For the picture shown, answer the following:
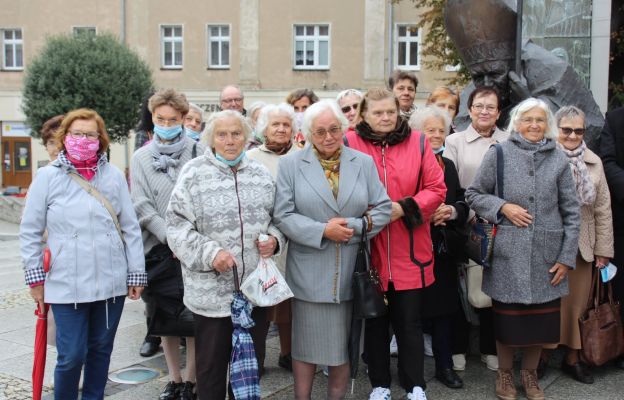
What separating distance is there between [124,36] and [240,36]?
4663mm

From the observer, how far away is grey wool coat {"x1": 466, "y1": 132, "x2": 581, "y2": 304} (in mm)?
4031

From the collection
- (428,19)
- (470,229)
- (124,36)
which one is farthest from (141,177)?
Answer: (124,36)

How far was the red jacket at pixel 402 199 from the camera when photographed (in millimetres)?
3883

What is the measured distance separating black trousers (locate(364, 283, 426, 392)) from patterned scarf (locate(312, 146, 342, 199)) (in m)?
0.70

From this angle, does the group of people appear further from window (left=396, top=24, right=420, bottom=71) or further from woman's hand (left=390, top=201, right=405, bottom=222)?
window (left=396, top=24, right=420, bottom=71)

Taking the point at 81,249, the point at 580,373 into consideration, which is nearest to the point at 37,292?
the point at 81,249

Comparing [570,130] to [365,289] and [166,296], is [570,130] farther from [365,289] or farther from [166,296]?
[166,296]

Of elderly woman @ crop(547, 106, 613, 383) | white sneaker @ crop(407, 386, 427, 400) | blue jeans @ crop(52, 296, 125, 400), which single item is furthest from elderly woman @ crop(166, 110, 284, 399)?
elderly woman @ crop(547, 106, 613, 383)

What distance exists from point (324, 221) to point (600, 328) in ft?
7.28

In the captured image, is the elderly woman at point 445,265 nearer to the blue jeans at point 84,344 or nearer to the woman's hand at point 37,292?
the blue jeans at point 84,344

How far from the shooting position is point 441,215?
423cm

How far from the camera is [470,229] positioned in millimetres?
4324

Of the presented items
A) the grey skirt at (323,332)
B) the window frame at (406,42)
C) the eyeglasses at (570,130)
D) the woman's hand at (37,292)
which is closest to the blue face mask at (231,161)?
the grey skirt at (323,332)

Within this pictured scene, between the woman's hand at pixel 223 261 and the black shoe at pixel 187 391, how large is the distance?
1159 millimetres
